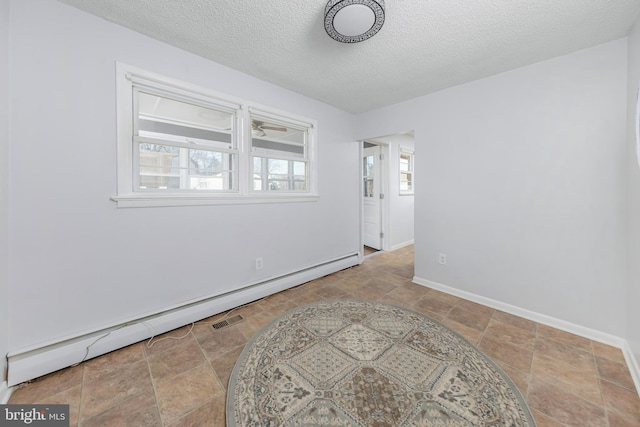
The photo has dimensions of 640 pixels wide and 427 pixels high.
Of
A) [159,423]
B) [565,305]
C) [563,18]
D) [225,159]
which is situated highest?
[563,18]

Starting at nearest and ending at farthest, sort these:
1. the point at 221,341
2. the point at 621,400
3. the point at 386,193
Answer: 1. the point at 621,400
2. the point at 221,341
3. the point at 386,193

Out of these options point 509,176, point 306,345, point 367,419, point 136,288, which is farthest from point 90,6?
point 509,176

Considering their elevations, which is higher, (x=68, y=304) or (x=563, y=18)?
(x=563, y=18)

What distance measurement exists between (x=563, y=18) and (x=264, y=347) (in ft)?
10.5

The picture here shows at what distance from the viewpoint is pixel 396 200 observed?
4941 millimetres

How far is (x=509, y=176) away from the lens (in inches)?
92.1

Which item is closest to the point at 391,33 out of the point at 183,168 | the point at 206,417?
the point at 183,168

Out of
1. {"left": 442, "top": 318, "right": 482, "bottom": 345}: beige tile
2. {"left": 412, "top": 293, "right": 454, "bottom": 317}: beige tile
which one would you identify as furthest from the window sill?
{"left": 442, "top": 318, "right": 482, "bottom": 345}: beige tile

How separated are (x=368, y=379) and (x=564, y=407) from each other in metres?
1.07

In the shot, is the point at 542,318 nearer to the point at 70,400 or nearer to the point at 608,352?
the point at 608,352

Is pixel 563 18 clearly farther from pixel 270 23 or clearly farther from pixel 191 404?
pixel 191 404

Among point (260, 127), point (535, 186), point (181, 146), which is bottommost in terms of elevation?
point (535, 186)

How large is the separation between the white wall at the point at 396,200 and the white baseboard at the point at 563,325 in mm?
2108

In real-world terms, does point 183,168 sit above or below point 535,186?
above
